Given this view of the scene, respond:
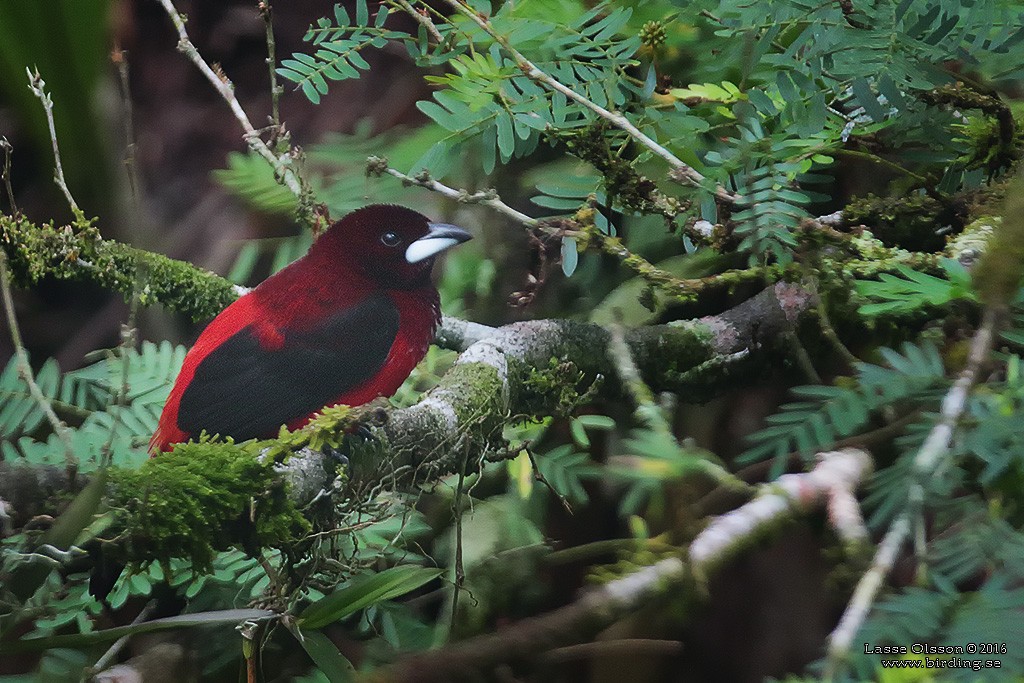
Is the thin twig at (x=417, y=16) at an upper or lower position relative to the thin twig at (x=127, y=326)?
upper

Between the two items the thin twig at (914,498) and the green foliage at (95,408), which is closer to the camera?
the thin twig at (914,498)

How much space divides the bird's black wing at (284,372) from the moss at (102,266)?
152 mm

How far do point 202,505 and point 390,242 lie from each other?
2.32 ft

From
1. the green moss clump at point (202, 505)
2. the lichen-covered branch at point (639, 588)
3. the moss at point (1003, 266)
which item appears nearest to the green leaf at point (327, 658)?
the green moss clump at point (202, 505)

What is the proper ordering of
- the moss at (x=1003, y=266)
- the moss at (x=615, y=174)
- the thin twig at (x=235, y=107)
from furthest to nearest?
the thin twig at (x=235, y=107)
the moss at (x=615, y=174)
the moss at (x=1003, y=266)

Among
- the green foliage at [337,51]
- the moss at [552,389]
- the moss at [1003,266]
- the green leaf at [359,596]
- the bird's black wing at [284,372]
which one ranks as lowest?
the green leaf at [359,596]

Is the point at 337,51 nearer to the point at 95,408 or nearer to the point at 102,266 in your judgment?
the point at 102,266

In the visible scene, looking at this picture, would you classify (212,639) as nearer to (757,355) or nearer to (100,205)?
(757,355)

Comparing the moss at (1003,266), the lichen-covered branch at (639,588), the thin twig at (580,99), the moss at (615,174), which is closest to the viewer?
the lichen-covered branch at (639,588)

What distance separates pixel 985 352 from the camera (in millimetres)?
778

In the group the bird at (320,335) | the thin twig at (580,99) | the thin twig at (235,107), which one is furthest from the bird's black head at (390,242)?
the thin twig at (580,99)

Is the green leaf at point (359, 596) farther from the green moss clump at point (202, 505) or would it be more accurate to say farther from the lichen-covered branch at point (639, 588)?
the lichen-covered branch at point (639, 588)

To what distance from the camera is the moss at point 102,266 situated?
4.60 ft

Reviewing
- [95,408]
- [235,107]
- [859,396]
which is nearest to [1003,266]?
[859,396]
